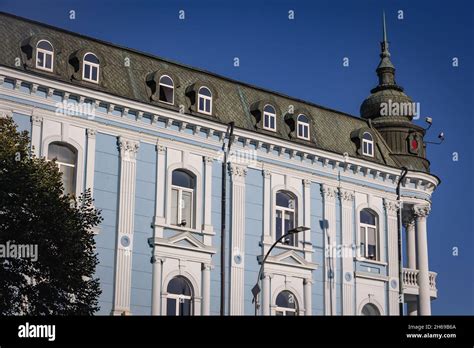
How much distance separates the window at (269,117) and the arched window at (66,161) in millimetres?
8888

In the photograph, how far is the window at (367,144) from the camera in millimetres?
40375

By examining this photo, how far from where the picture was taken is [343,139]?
4009 centimetres

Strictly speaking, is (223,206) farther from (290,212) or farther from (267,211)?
(290,212)

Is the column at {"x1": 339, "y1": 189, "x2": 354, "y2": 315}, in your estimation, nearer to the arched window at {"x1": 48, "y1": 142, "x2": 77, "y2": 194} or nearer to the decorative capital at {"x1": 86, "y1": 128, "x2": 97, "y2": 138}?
the decorative capital at {"x1": 86, "y1": 128, "x2": 97, "y2": 138}

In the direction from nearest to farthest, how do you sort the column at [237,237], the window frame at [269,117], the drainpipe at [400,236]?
the column at [237,237] → the window frame at [269,117] → the drainpipe at [400,236]

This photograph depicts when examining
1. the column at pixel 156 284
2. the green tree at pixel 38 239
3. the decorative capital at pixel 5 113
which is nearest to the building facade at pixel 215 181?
the column at pixel 156 284

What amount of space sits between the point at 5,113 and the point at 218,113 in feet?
29.8

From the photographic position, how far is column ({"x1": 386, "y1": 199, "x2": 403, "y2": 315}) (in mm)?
38938

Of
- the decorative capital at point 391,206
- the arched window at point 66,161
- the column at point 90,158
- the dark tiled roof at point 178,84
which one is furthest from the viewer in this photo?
the decorative capital at point 391,206

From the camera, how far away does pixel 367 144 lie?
40531 mm

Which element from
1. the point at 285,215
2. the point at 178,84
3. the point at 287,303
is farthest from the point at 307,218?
the point at 178,84

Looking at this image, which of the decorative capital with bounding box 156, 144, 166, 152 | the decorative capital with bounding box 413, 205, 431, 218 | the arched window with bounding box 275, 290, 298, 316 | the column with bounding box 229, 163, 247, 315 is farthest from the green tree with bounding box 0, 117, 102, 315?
the decorative capital with bounding box 413, 205, 431, 218

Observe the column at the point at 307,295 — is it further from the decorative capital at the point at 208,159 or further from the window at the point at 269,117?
the window at the point at 269,117

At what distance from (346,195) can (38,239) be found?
16.4 metres
